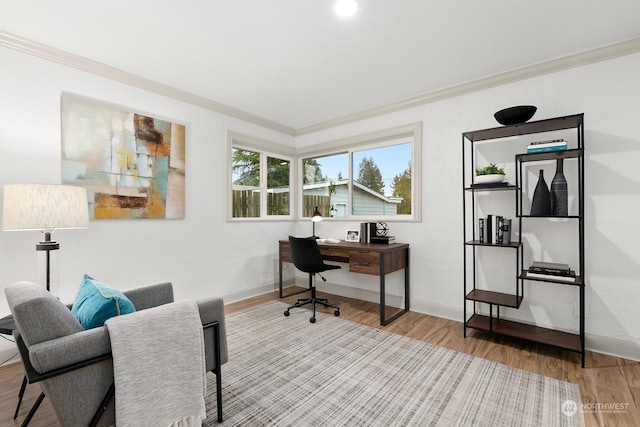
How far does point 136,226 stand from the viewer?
9.72 ft

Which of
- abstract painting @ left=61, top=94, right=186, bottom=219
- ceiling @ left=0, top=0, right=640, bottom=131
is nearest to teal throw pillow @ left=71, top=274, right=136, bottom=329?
abstract painting @ left=61, top=94, right=186, bottom=219

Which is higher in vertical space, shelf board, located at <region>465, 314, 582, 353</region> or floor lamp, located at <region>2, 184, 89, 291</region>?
floor lamp, located at <region>2, 184, 89, 291</region>

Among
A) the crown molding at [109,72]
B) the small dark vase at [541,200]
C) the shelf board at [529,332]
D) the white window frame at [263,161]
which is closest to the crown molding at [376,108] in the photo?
the crown molding at [109,72]

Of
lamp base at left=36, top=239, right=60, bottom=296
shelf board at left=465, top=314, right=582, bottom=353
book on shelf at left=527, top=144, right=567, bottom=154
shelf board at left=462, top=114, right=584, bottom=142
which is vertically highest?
shelf board at left=462, top=114, right=584, bottom=142

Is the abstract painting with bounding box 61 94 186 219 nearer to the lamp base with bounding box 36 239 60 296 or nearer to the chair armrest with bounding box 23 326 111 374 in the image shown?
the lamp base with bounding box 36 239 60 296

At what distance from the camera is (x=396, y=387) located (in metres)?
1.97

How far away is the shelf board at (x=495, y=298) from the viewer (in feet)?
8.40

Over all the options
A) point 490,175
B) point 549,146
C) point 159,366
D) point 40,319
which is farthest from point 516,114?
point 40,319

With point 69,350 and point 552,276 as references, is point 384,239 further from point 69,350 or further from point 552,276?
point 69,350

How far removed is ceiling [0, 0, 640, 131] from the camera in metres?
1.96

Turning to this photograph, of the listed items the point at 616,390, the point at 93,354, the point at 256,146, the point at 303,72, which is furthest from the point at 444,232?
the point at 93,354

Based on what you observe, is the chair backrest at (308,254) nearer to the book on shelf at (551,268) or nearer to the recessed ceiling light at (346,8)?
the book on shelf at (551,268)

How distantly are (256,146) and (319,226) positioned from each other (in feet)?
4.75

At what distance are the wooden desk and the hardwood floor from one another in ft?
0.94
